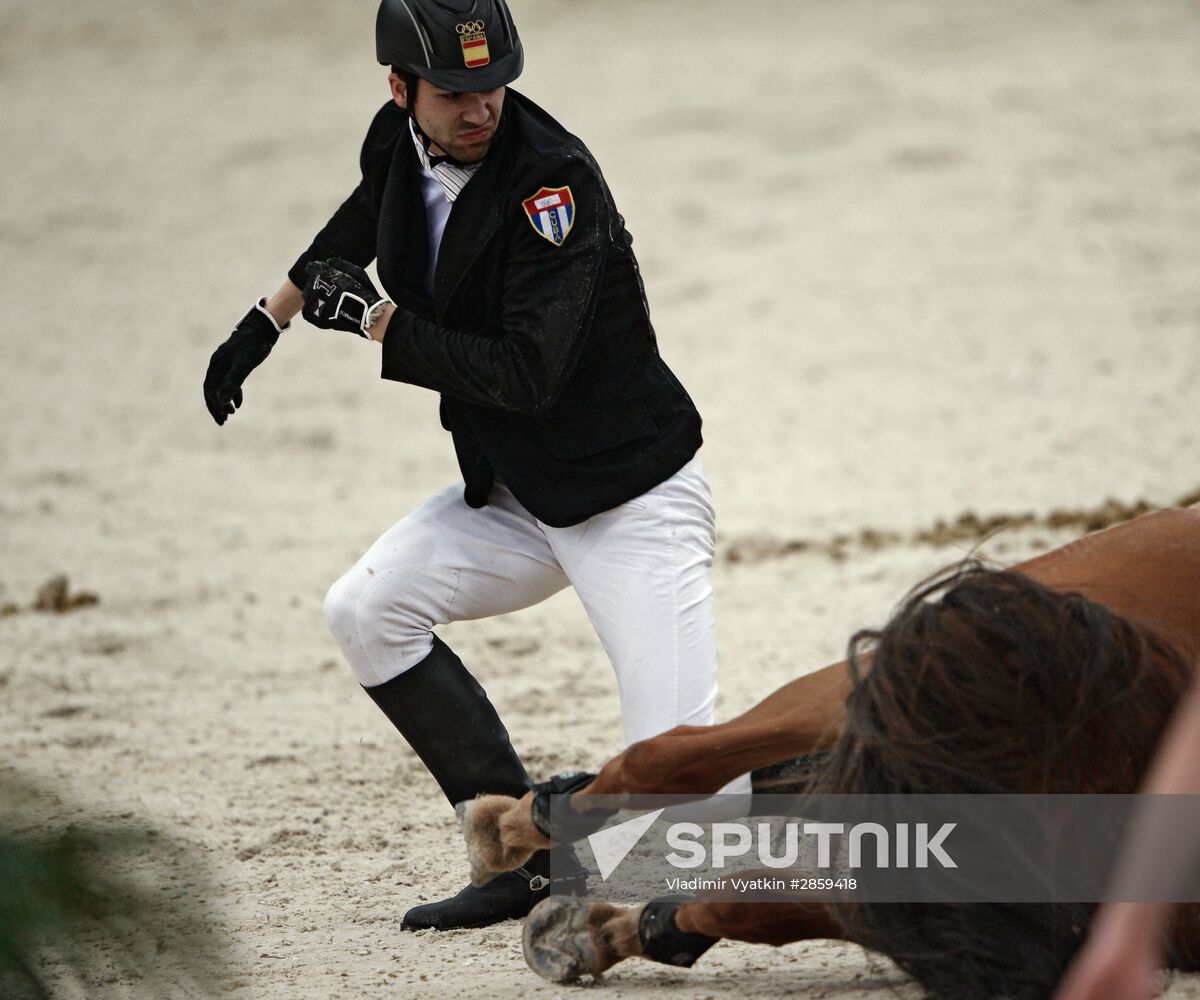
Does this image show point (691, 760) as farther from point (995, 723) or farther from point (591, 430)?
point (591, 430)

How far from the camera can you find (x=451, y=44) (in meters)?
2.96

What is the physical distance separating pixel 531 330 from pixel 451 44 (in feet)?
1.80

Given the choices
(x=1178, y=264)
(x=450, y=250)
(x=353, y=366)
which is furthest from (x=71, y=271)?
(x=450, y=250)

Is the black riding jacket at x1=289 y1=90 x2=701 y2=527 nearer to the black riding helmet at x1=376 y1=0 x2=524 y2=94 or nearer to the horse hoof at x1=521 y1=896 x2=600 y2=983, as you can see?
the black riding helmet at x1=376 y1=0 x2=524 y2=94

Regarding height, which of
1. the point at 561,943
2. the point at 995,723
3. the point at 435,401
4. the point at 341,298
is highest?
the point at 341,298

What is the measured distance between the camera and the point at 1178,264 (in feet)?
30.5

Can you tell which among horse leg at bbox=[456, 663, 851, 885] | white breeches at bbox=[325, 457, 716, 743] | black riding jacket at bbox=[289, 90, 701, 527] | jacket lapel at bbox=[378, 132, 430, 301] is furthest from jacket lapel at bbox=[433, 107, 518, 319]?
horse leg at bbox=[456, 663, 851, 885]

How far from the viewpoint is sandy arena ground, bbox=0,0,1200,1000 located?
438 cm

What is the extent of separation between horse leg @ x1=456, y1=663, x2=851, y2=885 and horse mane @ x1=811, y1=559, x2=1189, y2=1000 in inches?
9.6

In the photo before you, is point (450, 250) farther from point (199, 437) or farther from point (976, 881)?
point (199, 437)

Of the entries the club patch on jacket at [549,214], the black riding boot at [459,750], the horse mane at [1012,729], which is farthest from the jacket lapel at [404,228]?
the horse mane at [1012,729]

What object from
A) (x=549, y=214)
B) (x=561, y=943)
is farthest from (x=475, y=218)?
(x=561, y=943)

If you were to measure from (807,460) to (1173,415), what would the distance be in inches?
67.7

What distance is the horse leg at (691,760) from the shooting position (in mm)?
2566
